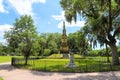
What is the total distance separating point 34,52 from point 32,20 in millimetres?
11161

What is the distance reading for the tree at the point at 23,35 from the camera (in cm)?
2634

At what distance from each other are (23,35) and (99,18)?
38.8 ft

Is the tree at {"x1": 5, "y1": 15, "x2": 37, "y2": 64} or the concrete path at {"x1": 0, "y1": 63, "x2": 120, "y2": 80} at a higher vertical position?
the tree at {"x1": 5, "y1": 15, "x2": 37, "y2": 64}

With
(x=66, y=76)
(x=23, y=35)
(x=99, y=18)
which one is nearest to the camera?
(x=66, y=76)

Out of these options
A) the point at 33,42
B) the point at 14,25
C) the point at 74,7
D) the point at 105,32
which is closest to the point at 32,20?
the point at 14,25

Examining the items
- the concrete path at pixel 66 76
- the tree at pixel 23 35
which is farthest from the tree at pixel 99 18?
the concrete path at pixel 66 76

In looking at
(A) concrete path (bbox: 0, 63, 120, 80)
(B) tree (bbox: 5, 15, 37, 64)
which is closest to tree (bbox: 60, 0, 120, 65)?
(B) tree (bbox: 5, 15, 37, 64)

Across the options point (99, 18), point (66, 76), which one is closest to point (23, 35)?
point (99, 18)

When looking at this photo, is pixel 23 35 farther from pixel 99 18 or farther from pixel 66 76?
pixel 66 76

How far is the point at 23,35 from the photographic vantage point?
2908cm

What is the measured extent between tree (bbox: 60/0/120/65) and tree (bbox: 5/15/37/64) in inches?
249

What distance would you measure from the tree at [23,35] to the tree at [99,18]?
632 cm

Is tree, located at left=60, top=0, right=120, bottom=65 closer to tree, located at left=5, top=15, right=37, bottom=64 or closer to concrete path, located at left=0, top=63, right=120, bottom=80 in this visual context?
tree, located at left=5, top=15, right=37, bottom=64

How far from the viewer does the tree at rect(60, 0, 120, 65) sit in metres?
24.3
